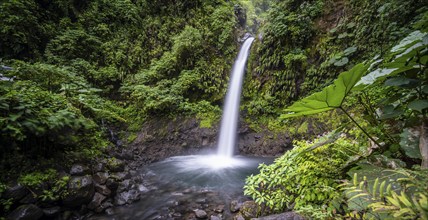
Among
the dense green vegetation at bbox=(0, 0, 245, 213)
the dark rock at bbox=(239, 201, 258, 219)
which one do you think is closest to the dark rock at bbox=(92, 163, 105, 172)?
the dense green vegetation at bbox=(0, 0, 245, 213)

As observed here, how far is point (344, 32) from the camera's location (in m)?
7.25

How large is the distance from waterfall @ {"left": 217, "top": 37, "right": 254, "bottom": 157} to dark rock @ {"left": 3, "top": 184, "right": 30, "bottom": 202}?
5.73 metres

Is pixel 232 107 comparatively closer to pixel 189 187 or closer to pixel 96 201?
pixel 189 187

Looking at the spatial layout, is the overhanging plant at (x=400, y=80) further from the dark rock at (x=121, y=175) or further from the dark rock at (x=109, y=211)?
the dark rock at (x=121, y=175)

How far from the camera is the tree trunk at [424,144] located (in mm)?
1428

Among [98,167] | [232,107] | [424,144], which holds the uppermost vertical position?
[232,107]

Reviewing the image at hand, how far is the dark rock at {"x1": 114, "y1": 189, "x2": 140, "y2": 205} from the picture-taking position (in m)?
4.32

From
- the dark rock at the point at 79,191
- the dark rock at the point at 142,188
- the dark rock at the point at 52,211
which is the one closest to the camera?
the dark rock at the point at 52,211

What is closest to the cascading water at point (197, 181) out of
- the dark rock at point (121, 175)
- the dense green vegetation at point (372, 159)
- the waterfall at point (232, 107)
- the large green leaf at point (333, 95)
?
the waterfall at point (232, 107)

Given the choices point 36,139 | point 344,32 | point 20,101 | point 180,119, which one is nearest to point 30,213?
point 36,139

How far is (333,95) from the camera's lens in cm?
167

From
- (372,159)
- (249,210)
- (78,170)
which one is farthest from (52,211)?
(372,159)

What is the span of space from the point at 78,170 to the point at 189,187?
2.57m

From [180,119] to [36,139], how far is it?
16.4 feet
